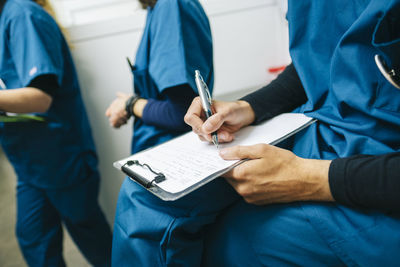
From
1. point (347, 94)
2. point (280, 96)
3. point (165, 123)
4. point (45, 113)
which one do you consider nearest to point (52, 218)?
point (45, 113)

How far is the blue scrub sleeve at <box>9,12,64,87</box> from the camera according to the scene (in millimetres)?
667

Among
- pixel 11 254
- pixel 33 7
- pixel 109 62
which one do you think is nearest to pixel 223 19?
pixel 109 62

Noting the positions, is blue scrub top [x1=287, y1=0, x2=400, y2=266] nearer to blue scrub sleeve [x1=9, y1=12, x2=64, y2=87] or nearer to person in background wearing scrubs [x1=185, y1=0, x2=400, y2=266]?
person in background wearing scrubs [x1=185, y1=0, x2=400, y2=266]

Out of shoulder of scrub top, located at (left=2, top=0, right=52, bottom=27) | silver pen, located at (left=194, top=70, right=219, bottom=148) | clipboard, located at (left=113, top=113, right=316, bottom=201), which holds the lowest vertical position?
clipboard, located at (left=113, top=113, right=316, bottom=201)

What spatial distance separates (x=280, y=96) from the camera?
0.57m

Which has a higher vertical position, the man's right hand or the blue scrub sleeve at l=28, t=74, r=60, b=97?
the blue scrub sleeve at l=28, t=74, r=60, b=97

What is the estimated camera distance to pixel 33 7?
720mm

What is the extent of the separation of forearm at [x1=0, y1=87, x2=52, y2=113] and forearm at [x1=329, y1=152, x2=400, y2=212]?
792 mm

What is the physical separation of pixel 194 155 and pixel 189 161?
1.0 inches

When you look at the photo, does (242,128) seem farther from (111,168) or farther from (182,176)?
(111,168)

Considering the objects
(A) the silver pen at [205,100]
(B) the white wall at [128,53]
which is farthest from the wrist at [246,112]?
(B) the white wall at [128,53]

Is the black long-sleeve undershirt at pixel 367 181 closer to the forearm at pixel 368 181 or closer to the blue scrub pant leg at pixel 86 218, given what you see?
the forearm at pixel 368 181

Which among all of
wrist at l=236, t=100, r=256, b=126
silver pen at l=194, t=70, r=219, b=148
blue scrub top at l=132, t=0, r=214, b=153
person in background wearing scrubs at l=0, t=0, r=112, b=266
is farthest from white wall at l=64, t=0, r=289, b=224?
silver pen at l=194, t=70, r=219, b=148

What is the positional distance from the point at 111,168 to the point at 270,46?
1004mm
